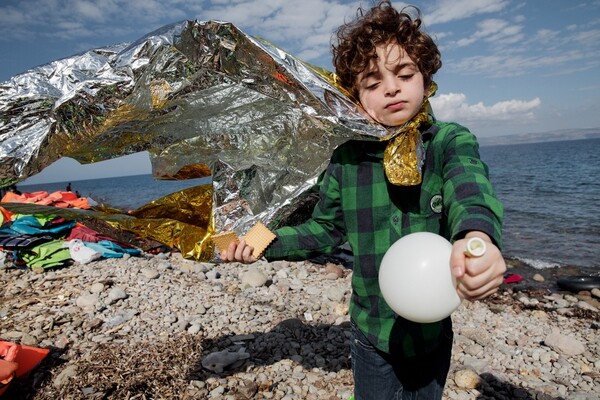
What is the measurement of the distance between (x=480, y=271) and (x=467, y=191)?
0.42 metres

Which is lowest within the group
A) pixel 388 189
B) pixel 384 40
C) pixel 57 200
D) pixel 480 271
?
pixel 57 200

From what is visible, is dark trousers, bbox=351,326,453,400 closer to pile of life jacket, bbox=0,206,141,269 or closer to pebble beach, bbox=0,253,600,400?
pebble beach, bbox=0,253,600,400

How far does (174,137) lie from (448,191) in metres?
1.88

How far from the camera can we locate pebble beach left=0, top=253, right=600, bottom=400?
3197 mm

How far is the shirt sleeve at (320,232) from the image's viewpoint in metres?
2.00

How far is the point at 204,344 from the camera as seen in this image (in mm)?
3770

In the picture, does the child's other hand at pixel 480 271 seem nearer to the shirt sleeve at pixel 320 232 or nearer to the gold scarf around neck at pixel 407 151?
the gold scarf around neck at pixel 407 151

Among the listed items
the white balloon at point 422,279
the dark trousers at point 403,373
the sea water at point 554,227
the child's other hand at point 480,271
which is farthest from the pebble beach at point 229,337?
the sea water at point 554,227

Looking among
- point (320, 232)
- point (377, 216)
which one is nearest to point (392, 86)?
point (377, 216)

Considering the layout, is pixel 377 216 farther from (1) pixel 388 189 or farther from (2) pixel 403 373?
(2) pixel 403 373

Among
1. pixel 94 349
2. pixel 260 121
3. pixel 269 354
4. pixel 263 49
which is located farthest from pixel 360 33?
pixel 94 349

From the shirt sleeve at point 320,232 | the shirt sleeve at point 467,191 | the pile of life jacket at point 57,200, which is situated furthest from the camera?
the pile of life jacket at point 57,200

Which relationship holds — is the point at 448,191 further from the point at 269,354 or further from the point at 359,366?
the point at 269,354

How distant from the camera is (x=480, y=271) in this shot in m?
1.02
